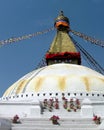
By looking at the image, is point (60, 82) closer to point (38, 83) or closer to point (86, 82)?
point (38, 83)

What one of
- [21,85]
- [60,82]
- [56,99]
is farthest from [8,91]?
[56,99]

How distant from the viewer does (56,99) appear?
2169 cm

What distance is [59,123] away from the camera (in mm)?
17391

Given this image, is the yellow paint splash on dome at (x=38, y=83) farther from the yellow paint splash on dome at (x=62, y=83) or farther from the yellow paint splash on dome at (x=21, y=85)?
the yellow paint splash on dome at (x=62, y=83)

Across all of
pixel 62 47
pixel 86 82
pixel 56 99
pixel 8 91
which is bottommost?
pixel 56 99

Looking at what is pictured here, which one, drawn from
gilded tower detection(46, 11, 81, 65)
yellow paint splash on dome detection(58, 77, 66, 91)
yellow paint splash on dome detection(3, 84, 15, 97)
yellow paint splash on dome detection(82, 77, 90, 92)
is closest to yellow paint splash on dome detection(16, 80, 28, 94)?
yellow paint splash on dome detection(3, 84, 15, 97)

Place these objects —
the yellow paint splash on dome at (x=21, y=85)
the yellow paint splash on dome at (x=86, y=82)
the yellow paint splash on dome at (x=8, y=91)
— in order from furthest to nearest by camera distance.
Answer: the yellow paint splash on dome at (x=8, y=91)
the yellow paint splash on dome at (x=21, y=85)
the yellow paint splash on dome at (x=86, y=82)

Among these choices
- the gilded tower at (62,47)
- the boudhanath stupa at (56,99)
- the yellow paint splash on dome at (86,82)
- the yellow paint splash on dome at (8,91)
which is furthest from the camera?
the gilded tower at (62,47)

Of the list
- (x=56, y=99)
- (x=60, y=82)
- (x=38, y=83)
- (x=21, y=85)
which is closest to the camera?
(x=56, y=99)

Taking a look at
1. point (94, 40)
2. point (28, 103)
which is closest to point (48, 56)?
point (94, 40)

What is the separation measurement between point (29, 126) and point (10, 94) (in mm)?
7809

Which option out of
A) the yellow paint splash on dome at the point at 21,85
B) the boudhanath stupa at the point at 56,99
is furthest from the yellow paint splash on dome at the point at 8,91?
the yellow paint splash on dome at the point at 21,85

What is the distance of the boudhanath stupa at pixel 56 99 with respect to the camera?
17.4 m

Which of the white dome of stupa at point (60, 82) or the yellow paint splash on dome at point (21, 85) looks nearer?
the white dome of stupa at point (60, 82)
